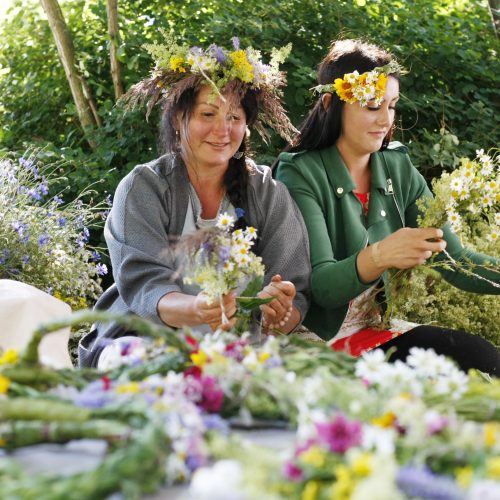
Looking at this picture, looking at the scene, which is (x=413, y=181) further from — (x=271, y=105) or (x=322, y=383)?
(x=322, y=383)

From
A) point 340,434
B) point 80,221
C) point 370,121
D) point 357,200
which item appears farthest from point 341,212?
point 340,434

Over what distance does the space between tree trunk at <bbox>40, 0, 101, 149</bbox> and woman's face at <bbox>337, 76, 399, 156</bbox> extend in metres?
2.48

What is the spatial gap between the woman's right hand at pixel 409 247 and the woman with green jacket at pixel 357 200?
0.10 m

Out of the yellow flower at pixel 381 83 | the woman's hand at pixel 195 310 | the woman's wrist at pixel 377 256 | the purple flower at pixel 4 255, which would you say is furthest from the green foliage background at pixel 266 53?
the woman's hand at pixel 195 310

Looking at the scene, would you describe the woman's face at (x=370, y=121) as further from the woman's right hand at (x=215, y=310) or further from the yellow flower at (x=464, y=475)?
the yellow flower at (x=464, y=475)

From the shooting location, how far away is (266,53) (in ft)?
17.8

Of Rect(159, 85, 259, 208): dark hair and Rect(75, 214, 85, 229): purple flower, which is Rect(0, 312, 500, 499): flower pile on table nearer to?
Rect(159, 85, 259, 208): dark hair

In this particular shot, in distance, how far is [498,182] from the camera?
280 centimetres

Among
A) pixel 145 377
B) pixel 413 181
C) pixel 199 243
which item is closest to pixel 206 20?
pixel 413 181

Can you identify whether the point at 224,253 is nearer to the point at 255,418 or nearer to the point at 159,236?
the point at 159,236

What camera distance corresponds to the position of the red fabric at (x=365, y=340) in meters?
3.21

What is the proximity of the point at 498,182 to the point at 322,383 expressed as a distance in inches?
68.2

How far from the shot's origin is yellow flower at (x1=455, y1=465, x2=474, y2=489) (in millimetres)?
1011

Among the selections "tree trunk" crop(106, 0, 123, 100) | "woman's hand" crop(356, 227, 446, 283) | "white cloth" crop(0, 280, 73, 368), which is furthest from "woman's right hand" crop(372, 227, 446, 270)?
"tree trunk" crop(106, 0, 123, 100)
